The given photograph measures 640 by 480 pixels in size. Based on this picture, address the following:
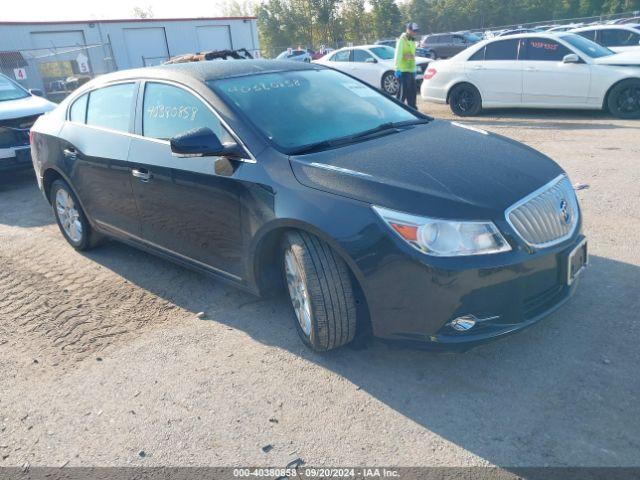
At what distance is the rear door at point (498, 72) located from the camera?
10578mm

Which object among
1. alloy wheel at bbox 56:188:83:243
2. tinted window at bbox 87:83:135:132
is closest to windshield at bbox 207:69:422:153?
tinted window at bbox 87:83:135:132

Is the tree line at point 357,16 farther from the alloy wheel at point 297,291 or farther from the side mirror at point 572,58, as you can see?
the alloy wheel at point 297,291

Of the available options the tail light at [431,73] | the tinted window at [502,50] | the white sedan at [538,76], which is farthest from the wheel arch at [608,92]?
the tail light at [431,73]

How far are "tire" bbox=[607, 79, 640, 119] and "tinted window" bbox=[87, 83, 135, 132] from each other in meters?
8.46

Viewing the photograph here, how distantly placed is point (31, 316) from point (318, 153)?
8.39 ft

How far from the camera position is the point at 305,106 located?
3.84 m

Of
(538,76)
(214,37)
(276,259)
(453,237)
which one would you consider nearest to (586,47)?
(538,76)

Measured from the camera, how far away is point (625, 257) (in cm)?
426

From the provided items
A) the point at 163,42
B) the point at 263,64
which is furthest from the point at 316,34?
the point at 263,64

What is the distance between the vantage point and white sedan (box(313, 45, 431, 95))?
605 inches

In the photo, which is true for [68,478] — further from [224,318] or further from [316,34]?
[316,34]

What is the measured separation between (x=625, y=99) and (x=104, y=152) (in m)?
8.78

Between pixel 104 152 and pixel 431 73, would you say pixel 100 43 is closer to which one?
pixel 431 73

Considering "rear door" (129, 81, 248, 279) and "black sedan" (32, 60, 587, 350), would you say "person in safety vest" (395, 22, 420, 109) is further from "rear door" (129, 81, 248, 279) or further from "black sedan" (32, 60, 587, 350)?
"rear door" (129, 81, 248, 279)
